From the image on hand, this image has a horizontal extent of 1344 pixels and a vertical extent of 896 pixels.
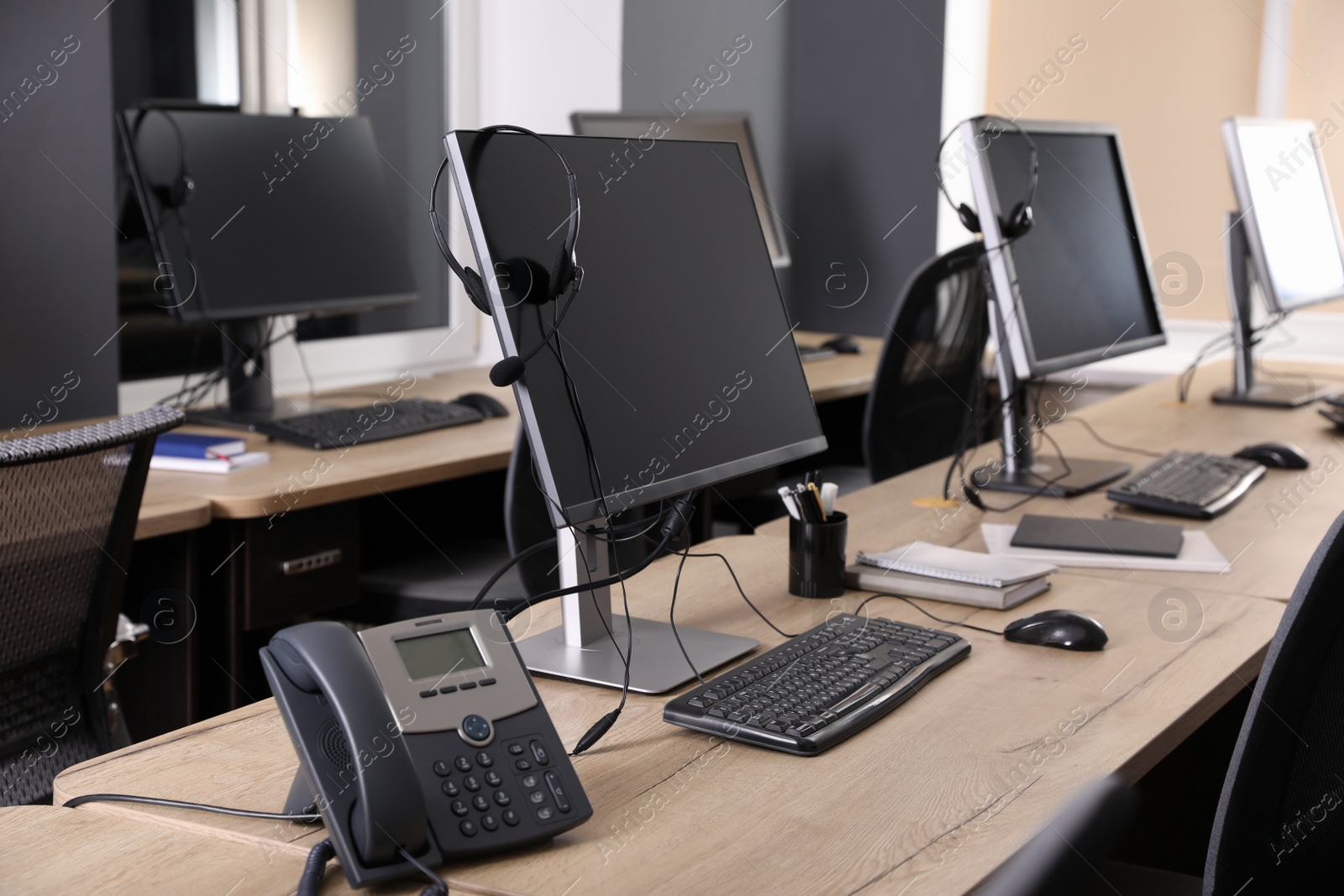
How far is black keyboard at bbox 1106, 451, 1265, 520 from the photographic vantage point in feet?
6.83

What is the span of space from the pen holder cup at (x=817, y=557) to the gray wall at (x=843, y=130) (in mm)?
2788

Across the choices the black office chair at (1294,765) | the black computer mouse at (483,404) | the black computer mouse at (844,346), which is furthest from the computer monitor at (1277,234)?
the black office chair at (1294,765)

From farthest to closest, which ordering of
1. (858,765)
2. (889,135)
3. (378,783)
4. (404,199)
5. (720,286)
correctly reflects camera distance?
1. (889,135)
2. (404,199)
3. (720,286)
4. (858,765)
5. (378,783)

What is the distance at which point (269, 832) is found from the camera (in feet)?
3.14

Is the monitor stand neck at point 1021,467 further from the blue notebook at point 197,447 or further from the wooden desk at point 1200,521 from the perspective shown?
the blue notebook at point 197,447

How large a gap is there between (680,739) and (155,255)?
1.91m

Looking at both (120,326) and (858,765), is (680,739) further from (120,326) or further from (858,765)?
(120,326)

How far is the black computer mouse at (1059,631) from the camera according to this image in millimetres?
1407

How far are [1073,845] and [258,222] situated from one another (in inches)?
94.9

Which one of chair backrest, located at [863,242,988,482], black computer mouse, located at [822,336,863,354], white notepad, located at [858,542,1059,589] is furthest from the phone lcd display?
black computer mouse, located at [822,336,863,354]

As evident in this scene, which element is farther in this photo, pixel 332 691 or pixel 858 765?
pixel 858 765

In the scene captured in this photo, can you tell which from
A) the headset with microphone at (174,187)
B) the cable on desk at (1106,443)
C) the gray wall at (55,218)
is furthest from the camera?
the cable on desk at (1106,443)

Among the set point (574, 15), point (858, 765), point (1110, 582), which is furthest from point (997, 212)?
point (574, 15)

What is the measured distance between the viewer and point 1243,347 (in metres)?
3.23
